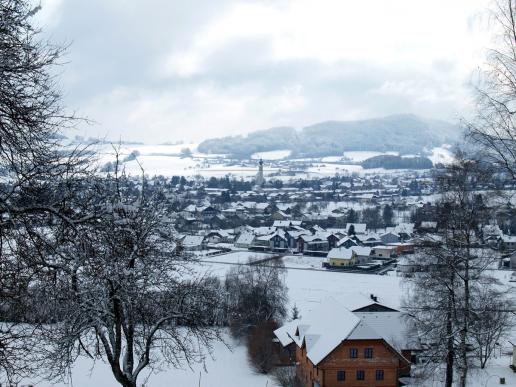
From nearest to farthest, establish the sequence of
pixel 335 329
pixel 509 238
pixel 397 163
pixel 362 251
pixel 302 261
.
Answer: pixel 335 329, pixel 302 261, pixel 509 238, pixel 362 251, pixel 397 163

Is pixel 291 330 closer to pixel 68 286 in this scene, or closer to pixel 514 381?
pixel 514 381

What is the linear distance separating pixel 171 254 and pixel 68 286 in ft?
6.36

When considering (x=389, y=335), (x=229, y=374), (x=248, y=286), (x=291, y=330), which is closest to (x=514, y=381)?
(x=389, y=335)

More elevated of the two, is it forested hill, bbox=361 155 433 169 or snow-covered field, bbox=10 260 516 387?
Result: forested hill, bbox=361 155 433 169

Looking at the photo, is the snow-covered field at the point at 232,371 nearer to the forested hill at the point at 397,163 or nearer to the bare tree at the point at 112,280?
the bare tree at the point at 112,280

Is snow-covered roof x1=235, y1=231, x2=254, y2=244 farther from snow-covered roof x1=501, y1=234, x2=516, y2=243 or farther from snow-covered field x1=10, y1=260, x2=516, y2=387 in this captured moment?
snow-covered roof x1=501, y1=234, x2=516, y2=243

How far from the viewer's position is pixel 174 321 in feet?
21.9

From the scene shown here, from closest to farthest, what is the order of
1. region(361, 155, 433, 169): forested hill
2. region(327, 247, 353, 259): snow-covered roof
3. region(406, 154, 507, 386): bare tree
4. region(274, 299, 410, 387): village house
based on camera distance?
→ region(406, 154, 507, 386): bare tree < region(274, 299, 410, 387): village house < region(327, 247, 353, 259): snow-covered roof < region(361, 155, 433, 169): forested hill

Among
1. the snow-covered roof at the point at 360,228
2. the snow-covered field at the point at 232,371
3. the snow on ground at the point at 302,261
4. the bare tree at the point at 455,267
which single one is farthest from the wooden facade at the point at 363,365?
the snow-covered roof at the point at 360,228

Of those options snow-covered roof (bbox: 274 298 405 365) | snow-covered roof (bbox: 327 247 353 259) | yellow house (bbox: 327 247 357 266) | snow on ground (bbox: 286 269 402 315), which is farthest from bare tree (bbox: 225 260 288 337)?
snow-covered roof (bbox: 327 247 353 259)

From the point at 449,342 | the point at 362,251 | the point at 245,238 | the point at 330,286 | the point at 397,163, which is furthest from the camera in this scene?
the point at 397,163

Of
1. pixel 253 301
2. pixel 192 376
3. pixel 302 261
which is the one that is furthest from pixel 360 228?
pixel 192 376

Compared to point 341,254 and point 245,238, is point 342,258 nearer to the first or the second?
point 341,254

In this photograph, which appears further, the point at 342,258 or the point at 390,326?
the point at 342,258
